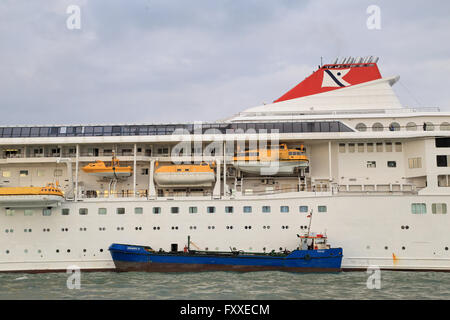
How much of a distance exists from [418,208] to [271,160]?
7.74 m

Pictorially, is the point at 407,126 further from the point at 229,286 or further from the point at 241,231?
the point at 229,286

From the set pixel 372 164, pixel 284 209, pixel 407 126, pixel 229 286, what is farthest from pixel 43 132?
pixel 407 126

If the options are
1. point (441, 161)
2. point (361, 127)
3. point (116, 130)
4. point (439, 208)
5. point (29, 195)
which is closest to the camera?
point (439, 208)

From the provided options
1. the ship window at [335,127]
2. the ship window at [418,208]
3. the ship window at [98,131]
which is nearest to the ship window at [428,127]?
the ship window at [335,127]

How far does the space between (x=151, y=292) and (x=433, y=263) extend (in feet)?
44.5

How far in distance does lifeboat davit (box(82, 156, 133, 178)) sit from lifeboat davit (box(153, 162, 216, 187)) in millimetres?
1777

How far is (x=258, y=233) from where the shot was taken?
21766 mm

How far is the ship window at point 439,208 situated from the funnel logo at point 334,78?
31.3ft

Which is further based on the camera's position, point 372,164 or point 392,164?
point 372,164

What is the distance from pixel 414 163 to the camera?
77.5ft

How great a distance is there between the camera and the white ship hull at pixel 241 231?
830 inches

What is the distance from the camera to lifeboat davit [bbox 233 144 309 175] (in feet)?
77.5

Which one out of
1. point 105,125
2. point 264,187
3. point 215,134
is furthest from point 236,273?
point 105,125
